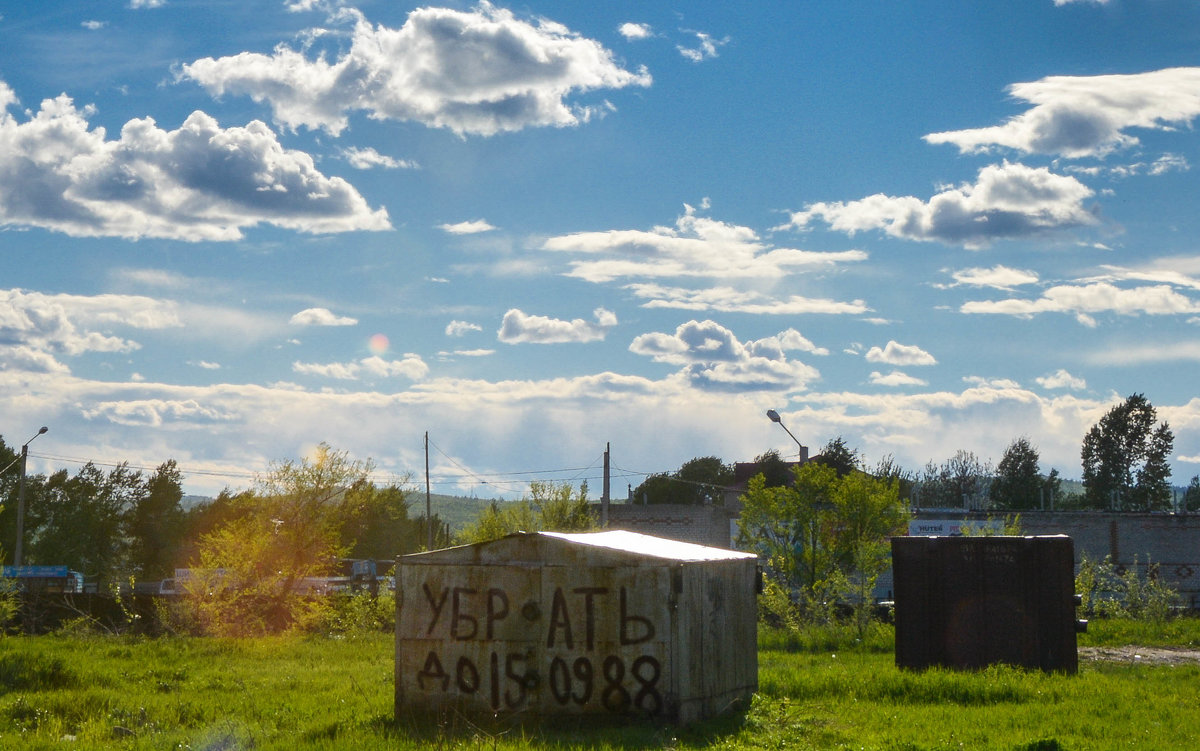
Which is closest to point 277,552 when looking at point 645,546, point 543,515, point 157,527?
point 543,515

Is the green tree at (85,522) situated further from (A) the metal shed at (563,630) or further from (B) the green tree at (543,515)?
(A) the metal shed at (563,630)

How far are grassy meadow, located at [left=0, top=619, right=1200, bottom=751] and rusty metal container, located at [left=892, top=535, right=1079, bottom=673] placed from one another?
2.58ft

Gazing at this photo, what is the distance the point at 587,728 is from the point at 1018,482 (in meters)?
85.4

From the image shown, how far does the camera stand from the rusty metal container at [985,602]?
18.1m

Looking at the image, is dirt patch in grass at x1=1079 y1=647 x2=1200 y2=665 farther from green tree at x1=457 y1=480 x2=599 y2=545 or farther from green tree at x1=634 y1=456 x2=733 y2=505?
green tree at x1=634 y1=456 x2=733 y2=505

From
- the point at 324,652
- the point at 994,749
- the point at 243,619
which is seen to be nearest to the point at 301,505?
the point at 243,619

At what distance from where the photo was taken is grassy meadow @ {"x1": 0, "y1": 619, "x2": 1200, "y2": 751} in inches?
467

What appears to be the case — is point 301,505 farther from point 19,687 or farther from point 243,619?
point 19,687

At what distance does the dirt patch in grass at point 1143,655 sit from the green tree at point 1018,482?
6125 centimetres

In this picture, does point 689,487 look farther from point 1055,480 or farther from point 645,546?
point 645,546

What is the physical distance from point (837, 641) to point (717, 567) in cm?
1215

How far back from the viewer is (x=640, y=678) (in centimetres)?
1296

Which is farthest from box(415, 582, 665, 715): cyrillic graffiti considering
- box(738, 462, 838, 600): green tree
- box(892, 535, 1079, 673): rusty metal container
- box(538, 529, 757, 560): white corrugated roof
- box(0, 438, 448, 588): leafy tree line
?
box(0, 438, 448, 588): leafy tree line

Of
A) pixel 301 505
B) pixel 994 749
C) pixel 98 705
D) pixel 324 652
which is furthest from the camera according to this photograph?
pixel 301 505
